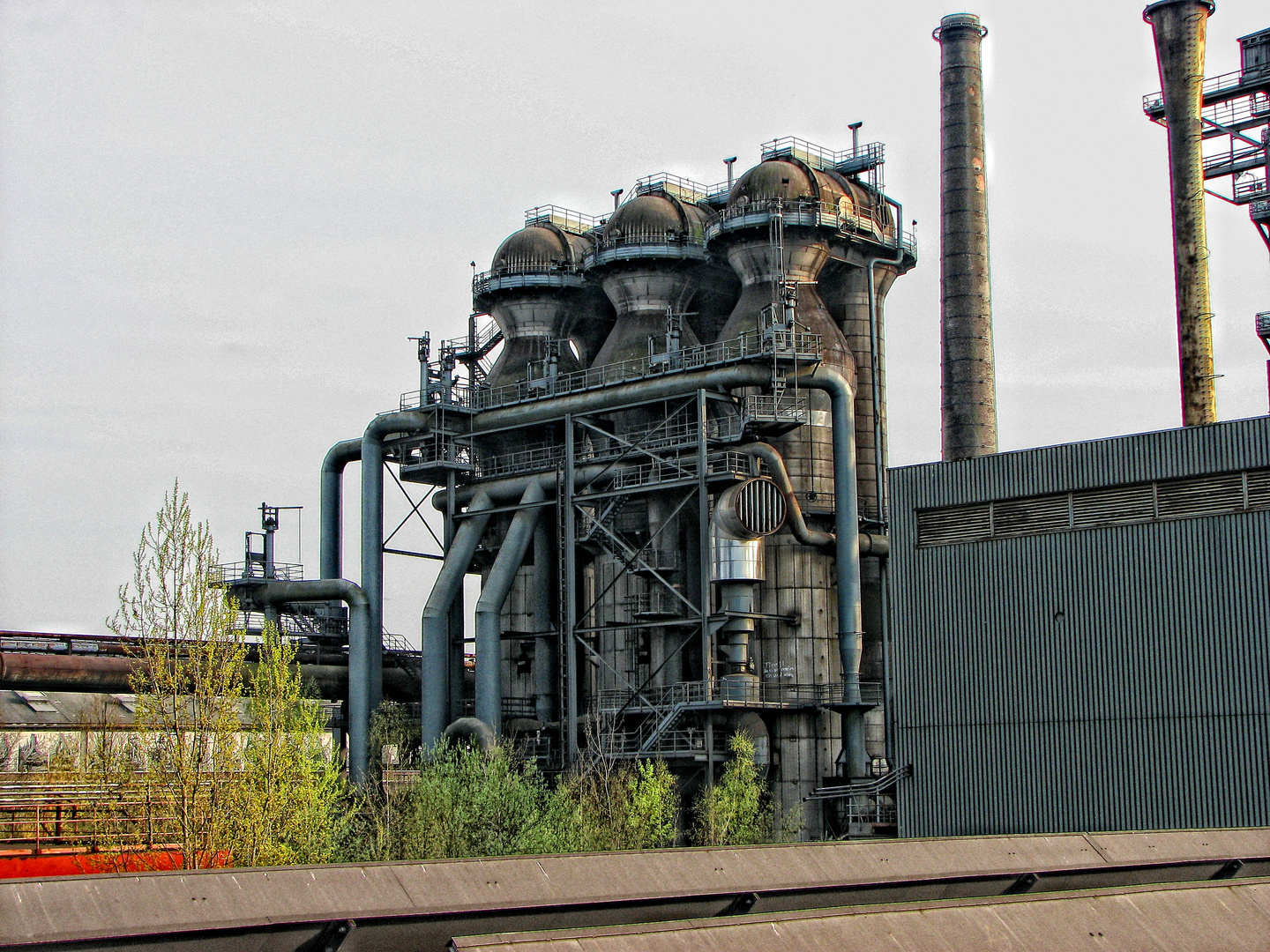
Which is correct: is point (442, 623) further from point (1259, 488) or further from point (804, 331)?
point (1259, 488)

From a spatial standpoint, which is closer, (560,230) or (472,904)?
(472,904)

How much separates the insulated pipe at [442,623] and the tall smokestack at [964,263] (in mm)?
14961

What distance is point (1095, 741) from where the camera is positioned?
30.9 m

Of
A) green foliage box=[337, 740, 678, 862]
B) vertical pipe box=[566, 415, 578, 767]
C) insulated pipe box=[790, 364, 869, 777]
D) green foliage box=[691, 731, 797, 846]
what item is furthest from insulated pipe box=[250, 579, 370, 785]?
insulated pipe box=[790, 364, 869, 777]

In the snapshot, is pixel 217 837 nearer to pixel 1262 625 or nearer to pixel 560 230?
pixel 1262 625

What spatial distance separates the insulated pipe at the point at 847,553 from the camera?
42.7 m

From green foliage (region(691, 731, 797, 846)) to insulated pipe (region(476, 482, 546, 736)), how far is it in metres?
7.14

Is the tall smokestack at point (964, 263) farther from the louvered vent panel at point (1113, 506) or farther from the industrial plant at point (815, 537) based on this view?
the louvered vent panel at point (1113, 506)

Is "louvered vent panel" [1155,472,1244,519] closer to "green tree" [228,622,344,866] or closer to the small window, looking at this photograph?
"green tree" [228,622,344,866]

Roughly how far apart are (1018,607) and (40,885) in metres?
23.5

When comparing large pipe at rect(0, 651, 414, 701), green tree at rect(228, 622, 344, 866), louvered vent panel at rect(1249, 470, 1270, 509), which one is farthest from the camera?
large pipe at rect(0, 651, 414, 701)

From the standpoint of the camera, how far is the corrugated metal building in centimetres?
2933

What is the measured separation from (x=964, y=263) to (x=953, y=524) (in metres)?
18.7

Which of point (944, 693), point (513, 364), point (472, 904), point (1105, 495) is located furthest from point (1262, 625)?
point (513, 364)
